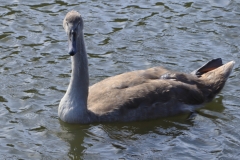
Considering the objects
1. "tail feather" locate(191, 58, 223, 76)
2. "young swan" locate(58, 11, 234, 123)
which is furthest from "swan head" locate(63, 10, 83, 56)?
"tail feather" locate(191, 58, 223, 76)

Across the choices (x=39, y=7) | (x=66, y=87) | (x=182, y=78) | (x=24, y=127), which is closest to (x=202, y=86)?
(x=182, y=78)

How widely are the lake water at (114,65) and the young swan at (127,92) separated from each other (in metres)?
0.18

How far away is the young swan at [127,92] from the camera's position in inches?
469

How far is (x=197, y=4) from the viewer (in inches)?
650

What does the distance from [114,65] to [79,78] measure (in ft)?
6.60

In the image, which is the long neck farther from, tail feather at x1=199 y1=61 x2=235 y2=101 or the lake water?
tail feather at x1=199 y1=61 x2=235 y2=101

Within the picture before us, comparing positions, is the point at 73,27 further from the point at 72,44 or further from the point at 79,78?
the point at 79,78

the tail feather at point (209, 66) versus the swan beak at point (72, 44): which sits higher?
the swan beak at point (72, 44)

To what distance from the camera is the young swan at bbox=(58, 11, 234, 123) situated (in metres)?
11.9

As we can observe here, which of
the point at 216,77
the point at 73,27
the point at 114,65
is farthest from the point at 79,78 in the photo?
the point at 216,77

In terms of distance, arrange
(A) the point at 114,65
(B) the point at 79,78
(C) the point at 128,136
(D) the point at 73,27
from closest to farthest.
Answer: (D) the point at 73,27, (C) the point at 128,136, (B) the point at 79,78, (A) the point at 114,65

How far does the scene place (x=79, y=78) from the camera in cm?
1202

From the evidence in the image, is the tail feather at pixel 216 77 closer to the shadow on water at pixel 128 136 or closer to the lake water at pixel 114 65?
the lake water at pixel 114 65

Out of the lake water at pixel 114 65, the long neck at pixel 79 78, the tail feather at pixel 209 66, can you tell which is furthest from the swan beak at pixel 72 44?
the tail feather at pixel 209 66
